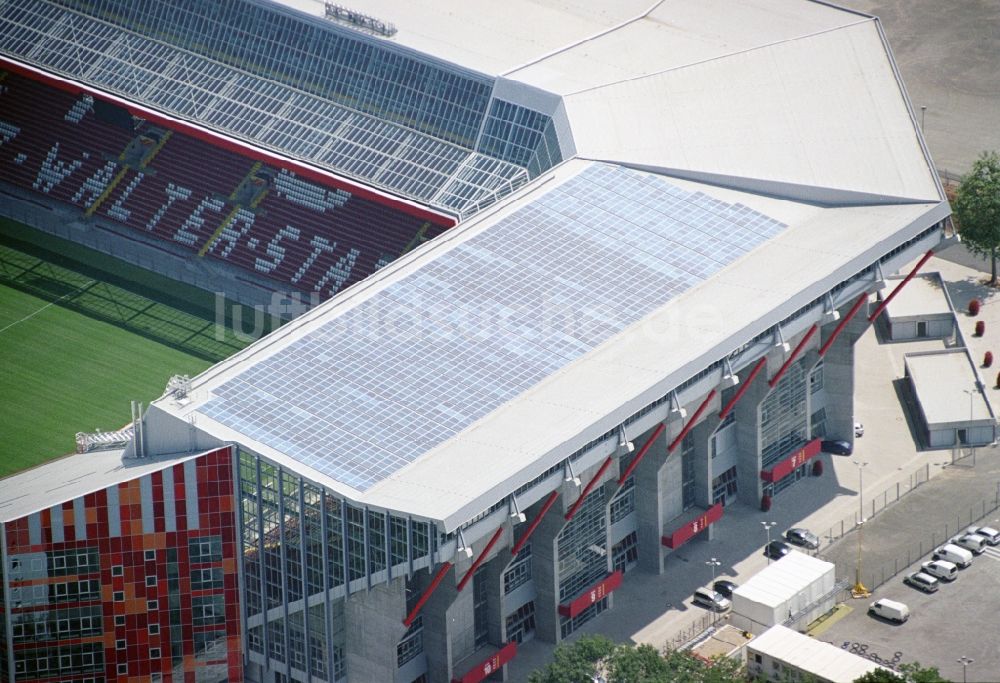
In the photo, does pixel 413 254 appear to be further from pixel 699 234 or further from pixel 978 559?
pixel 978 559

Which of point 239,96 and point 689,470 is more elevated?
point 239,96

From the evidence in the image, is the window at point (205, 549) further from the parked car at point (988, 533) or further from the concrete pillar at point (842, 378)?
the parked car at point (988, 533)

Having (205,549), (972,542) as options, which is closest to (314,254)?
(205,549)

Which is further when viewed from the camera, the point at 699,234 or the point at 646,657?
the point at 699,234

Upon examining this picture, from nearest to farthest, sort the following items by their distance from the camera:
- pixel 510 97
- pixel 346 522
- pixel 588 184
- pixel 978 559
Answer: pixel 346 522
pixel 978 559
pixel 588 184
pixel 510 97

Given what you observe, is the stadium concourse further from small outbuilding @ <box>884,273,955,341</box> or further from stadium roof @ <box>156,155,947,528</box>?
small outbuilding @ <box>884,273,955,341</box>

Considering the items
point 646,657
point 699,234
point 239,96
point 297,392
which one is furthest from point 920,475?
point 239,96

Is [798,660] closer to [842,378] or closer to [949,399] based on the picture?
[842,378]

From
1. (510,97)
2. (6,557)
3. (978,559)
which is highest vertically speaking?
(510,97)
